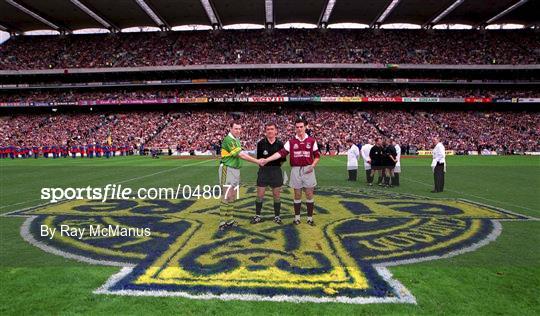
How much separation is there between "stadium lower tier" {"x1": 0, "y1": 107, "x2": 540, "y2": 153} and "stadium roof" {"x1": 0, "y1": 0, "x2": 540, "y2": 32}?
12928 mm

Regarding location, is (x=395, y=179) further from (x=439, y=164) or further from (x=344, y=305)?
(x=344, y=305)

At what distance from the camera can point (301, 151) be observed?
7.92 meters

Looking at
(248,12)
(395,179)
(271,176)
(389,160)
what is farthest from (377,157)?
(248,12)

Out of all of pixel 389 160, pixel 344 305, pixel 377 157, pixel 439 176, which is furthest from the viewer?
pixel 377 157

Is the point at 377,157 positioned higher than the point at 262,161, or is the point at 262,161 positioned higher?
the point at 262,161

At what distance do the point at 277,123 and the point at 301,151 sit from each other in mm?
40615

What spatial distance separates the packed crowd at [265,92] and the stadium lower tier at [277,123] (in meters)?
2.34

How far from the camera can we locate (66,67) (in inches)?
2040

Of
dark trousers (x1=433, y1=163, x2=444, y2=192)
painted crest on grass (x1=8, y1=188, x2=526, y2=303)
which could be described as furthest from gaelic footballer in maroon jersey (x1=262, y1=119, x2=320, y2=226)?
dark trousers (x1=433, y1=163, x2=444, y2=192)

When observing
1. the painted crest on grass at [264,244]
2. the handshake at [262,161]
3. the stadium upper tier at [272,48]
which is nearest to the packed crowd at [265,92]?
the stadium upper tier at [272,48]

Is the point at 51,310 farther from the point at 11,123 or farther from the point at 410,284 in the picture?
the point at 11,123

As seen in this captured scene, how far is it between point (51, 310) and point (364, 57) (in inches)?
2098

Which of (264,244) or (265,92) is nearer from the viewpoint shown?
(264,244)

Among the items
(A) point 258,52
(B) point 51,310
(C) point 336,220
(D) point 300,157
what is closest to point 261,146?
(D) point 300,157
